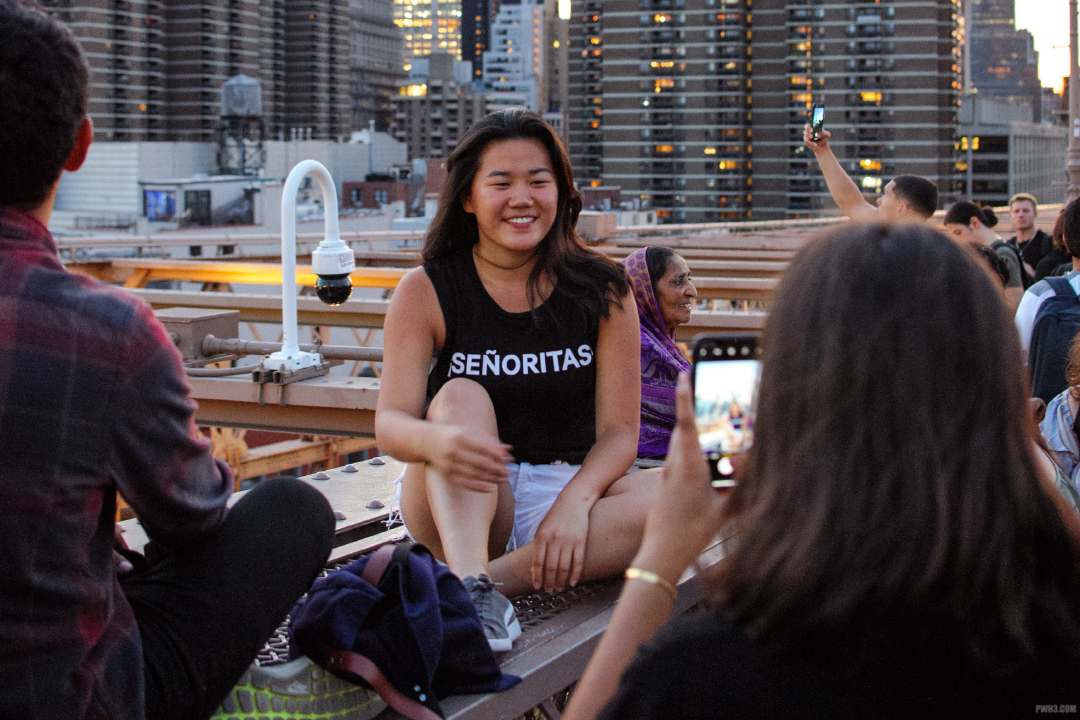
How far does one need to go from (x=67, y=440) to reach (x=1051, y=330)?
302 cm

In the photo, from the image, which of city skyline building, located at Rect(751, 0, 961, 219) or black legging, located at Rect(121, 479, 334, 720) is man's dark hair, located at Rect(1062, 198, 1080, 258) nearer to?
black legging, located at Rect(121, 479, 334, 720)

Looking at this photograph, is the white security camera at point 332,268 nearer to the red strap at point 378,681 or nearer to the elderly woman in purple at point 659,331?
the elderly woman in purple at point 659,331

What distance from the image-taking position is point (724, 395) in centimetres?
150

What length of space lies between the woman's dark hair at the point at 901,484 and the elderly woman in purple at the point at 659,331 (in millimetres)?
2081

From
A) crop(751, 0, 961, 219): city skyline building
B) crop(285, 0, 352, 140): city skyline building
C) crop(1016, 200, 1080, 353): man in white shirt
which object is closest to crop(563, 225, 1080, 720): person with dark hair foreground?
crop(1016, 200, 1080, 353): man in white shirt

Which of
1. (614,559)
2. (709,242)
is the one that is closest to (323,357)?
(614,559)

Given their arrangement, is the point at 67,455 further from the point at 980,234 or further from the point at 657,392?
the point at 980,234

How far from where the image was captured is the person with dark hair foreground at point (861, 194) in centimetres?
397

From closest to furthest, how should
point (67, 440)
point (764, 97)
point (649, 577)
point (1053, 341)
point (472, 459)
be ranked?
1. point (649, 577)
2. point (67, 440)
3. point (472, 459)
4. point (1053, 341)
5. point (764, 97)

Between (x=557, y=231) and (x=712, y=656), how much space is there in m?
1.89

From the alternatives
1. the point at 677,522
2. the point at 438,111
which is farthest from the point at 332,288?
the point at 438,111

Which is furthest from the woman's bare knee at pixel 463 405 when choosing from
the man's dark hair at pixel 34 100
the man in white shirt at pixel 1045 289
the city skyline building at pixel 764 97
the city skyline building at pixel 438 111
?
the city skyline building at pixel 438 111

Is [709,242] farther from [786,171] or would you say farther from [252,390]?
[786,171]

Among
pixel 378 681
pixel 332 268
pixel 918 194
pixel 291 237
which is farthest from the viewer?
pixel 291 237
